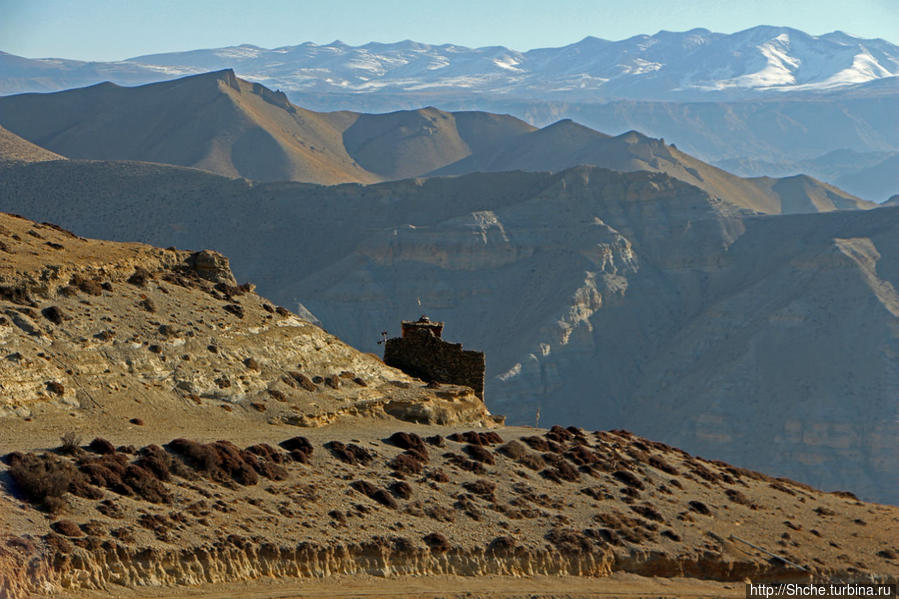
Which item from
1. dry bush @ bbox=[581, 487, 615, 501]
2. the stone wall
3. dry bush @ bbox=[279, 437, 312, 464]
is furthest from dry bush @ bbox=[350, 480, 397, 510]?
the stone wall

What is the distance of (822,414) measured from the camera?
531 feet

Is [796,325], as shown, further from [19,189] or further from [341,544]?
[341,544]

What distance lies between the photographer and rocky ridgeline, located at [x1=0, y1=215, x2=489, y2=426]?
4200cm

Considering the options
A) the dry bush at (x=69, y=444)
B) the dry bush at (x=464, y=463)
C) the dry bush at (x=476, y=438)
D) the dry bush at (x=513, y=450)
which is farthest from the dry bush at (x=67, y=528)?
the dry bush at (x=513, y=450)

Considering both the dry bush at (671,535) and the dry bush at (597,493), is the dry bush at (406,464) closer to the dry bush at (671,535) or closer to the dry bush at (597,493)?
the dry bush at (597,493)

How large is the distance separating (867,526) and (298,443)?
21.9 m

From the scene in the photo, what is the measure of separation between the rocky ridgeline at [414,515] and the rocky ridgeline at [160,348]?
3004 millimetres

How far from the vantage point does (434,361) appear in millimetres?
55250

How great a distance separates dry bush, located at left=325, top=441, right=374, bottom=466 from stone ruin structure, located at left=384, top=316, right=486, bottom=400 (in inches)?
459

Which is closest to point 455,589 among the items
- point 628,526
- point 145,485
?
point 145,485

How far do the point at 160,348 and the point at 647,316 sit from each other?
149556 millimetres

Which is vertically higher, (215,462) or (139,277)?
(139,277)

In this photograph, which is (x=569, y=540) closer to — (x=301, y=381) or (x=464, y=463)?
(x=464, y=463)

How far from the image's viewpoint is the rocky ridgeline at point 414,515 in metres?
33.1
